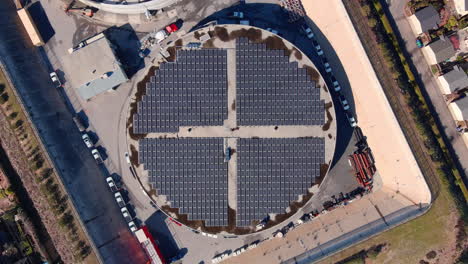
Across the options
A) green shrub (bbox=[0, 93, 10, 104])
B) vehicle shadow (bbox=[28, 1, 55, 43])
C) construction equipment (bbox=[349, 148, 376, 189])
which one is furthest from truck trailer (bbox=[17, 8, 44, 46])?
construction equipment (bbox=[349, 148, 376, 189])

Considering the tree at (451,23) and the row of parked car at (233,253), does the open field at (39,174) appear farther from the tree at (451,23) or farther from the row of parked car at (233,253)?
the tree at (451,23)

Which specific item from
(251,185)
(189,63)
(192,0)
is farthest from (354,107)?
(192,0)

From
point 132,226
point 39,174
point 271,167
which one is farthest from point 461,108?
point 39,174

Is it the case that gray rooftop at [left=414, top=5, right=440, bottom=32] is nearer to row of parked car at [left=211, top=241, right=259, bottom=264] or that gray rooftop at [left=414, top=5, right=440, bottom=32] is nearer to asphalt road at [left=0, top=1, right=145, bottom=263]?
row of parked car at [left=211, top=241, right=259, bottom=264]

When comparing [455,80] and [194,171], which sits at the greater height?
[194,171]

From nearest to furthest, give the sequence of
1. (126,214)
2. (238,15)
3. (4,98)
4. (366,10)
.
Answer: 1. (366,10)
2. (4,98)
3. (238,15)
4. (126,214)

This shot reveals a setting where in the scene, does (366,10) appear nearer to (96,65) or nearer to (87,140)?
(96,65)

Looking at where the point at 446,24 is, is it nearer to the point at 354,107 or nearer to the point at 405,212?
the point at 354,107
